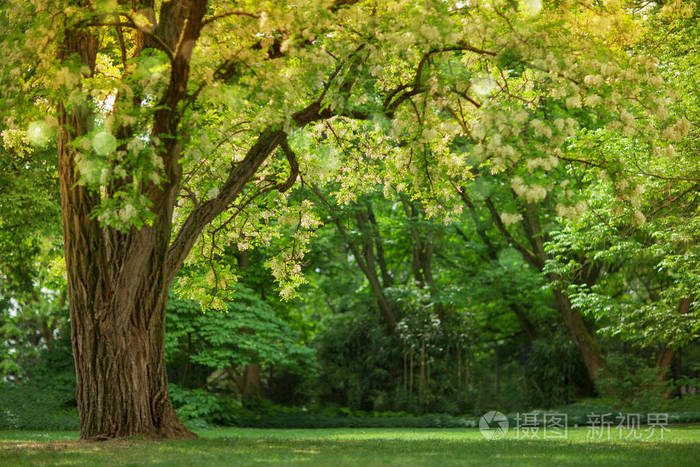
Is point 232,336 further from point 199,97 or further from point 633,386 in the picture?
point 199,97

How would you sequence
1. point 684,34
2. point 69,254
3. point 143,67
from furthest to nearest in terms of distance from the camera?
point 684,34, point 69,254, point 143,67

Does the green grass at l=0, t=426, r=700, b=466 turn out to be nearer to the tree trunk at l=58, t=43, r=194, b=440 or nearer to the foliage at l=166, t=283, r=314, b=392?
the tree trunk at l=58, t=43, r=194, b=440

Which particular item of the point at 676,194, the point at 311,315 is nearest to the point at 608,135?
the point at 676,194

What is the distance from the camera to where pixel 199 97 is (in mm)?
7598

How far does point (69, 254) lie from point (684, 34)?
11.7 metres

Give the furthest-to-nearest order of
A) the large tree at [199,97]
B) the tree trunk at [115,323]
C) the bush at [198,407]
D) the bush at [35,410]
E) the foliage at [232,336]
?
the foliage at [232,336] → the bush at [198,407] → the bush at [35,410] → the tree trunk at [115,323] → the large tree at [199,97]

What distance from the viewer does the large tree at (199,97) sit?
7.42 m

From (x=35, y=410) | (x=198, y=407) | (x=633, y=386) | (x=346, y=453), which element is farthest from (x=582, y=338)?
(x=35, y=410)

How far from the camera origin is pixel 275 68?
820 centimetres

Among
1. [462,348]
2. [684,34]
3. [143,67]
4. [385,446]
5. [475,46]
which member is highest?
[684,34]

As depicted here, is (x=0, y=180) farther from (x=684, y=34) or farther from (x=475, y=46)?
(x=684, y=34)

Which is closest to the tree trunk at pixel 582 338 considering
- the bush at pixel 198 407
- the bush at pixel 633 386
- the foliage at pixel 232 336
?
the bush at pixel 633 386

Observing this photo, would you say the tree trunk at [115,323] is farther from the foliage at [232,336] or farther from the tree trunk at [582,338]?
the tree trunk at [582,338]

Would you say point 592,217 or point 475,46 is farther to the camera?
point 592,217
